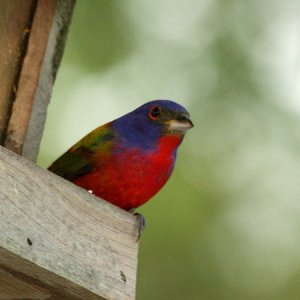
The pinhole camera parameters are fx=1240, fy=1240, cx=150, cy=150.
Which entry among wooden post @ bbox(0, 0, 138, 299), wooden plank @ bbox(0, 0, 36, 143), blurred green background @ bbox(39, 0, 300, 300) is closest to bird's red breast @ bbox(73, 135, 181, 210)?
wooden plank @ bbox(0, 0, 36, 143)

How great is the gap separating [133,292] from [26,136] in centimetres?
112

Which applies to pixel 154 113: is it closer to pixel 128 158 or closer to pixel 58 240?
pixel 128 158

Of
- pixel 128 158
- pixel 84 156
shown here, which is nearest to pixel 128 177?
pixel 128 158

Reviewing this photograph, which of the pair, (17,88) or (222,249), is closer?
(17,88)

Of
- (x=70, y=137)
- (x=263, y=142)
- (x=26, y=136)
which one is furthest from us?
(x=263, y=142)

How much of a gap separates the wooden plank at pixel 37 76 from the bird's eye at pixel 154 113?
730mm

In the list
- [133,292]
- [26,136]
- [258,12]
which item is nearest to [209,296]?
[258,12]

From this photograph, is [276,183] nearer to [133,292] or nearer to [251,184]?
[251,184]

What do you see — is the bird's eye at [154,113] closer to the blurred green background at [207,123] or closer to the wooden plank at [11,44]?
the wooden plank at [11,44]

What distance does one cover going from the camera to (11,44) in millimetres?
5598

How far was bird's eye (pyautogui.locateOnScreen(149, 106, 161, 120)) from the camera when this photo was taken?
21.1 ft

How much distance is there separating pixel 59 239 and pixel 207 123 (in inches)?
184

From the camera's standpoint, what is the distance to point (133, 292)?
4.64 m

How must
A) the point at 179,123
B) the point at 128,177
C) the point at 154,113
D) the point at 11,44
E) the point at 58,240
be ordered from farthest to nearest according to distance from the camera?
the point at 154,113
the point at 179,123
the point at 128,177
the point at 11,44
the point at 58,240
